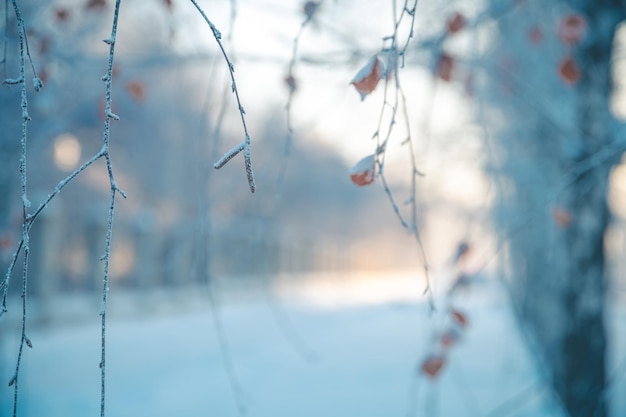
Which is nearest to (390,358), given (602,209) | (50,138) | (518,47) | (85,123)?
(602,209)

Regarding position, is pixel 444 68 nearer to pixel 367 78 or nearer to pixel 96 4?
pixel 367 78

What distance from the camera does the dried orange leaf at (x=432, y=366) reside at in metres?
1.60

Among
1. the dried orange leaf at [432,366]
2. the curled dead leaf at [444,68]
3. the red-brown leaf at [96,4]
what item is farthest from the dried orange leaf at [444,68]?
the red-brown leaf at [96,4]

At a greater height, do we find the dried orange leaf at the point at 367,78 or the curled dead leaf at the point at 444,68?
the curled dead leaf at the point at 444,68

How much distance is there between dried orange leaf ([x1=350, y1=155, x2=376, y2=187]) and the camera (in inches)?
39.5

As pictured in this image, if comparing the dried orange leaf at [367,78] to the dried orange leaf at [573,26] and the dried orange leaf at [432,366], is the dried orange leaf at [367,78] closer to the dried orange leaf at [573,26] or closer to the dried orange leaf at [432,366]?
the dried orange leaf at [432,366]

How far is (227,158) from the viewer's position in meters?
0.64

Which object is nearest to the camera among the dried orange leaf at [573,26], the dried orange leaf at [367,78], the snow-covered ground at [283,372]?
the dried orange leaf at [367,78]

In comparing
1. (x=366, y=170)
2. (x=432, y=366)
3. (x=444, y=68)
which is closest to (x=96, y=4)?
(x=444, y=68)

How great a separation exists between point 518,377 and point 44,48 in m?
3.55

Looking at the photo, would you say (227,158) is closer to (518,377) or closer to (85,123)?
(518,377)

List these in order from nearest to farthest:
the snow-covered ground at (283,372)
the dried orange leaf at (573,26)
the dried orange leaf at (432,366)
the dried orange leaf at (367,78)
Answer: the dried orange leaf at (367,78), the dried orange leaf at (432,366), the dried orange leaf at (573,26), the snow-covered ground at (283,372)

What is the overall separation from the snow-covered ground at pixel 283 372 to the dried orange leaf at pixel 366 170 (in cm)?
72

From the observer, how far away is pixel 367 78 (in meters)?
0.99
